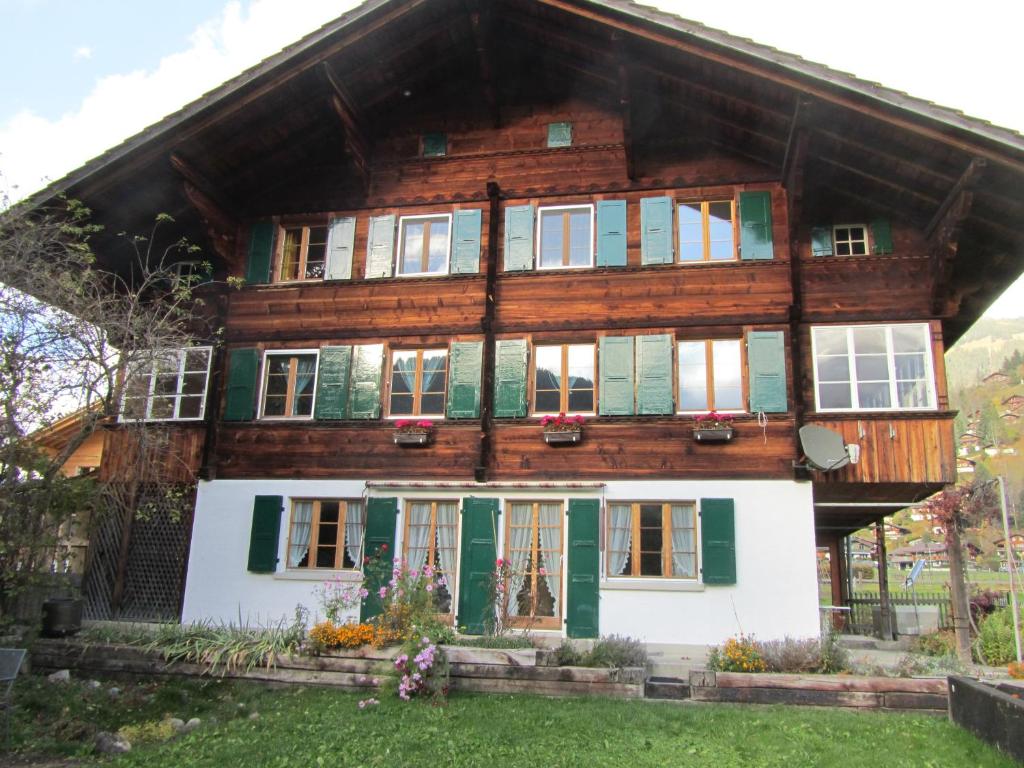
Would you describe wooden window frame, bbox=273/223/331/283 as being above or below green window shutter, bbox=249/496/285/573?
above

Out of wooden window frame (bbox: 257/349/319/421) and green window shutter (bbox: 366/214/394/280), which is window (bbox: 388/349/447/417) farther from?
green window shutter (bbox: 366/214/394/280)

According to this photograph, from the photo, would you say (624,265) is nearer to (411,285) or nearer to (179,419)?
(411,285)

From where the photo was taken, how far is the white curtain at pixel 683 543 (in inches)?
511

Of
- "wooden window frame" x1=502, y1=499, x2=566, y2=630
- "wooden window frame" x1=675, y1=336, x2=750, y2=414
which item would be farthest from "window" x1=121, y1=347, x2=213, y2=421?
"wooden window frame" x1=675, y1=336, x2=750, y2=414

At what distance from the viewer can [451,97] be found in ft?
51.4

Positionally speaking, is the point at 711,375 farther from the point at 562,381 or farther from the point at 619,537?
the point at 619,537

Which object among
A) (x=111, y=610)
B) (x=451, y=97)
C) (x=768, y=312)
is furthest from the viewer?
(x=451, y=97)

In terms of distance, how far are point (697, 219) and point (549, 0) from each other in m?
4.26

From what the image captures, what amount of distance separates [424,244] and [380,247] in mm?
785

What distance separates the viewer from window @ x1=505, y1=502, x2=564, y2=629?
13148mm

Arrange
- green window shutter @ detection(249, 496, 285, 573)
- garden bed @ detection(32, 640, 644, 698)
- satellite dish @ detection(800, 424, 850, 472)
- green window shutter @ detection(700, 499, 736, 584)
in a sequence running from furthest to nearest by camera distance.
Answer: green window shutter @ detection(249, 496, 285, 573) → green window shutter @ detection(700, 499, 736, 584) → satellite dish @ detection(800, 424, 850, 472) → garden bed @ detection(32, 640, 644, 698)

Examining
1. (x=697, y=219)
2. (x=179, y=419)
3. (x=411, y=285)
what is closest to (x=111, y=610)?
(x=179, y=419)

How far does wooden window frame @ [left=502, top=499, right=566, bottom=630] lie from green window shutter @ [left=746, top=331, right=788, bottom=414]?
3.51 m

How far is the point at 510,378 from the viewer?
A: 1409cm
